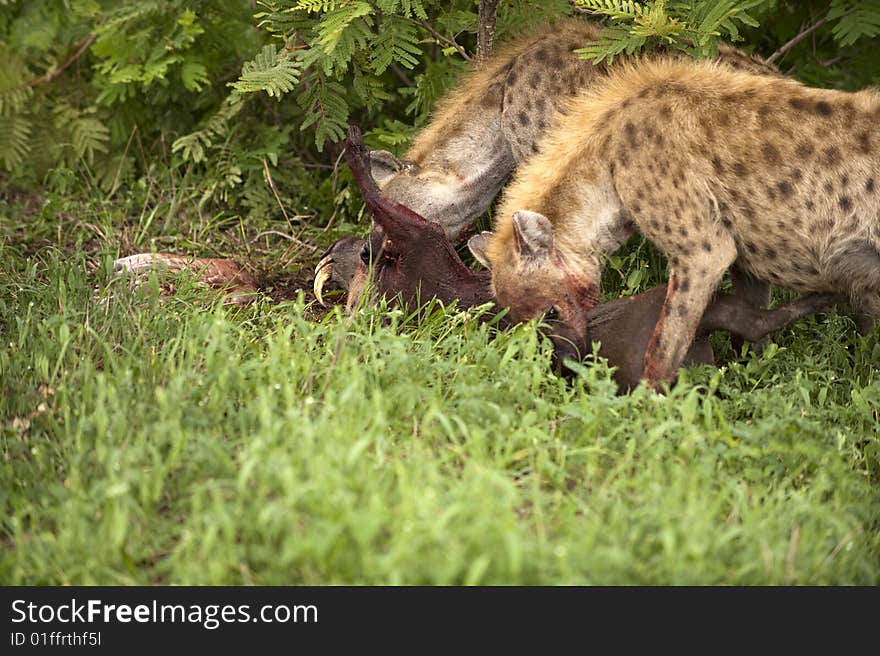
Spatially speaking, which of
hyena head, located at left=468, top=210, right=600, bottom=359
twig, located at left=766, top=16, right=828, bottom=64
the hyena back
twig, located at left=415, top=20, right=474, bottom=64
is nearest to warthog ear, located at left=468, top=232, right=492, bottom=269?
hyena head, located at left=468, top=210, right=600, bottom=359

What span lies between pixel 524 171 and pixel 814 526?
2592 millimetres

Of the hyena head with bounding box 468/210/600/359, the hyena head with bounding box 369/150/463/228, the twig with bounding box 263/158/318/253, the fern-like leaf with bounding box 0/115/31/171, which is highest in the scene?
the hyena head with bounding box 468/210/600/359

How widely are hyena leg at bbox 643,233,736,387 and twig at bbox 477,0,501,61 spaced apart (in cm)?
200

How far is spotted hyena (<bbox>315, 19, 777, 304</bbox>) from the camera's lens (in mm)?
6254

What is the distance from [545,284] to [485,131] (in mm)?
1300

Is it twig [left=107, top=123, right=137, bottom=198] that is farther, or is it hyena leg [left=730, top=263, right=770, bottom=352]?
twig [left=107, top=123, right=137, bottom=198]

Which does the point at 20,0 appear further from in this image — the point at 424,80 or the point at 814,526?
the point at 814,526

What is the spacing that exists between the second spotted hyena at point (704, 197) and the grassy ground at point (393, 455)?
0.36 m

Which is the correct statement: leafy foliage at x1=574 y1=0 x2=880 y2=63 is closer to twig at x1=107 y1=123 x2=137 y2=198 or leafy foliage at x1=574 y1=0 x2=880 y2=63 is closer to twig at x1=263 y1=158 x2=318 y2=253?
twig at x1=263 y1=158 x2=318 y2=253

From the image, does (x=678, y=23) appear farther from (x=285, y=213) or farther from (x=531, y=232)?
(x=285, y=213)

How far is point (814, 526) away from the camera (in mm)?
3939

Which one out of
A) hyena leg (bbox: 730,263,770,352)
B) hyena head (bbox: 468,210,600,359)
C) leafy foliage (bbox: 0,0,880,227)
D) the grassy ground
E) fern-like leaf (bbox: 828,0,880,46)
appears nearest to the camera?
the grassy ground

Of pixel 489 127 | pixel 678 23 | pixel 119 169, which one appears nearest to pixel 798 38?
pixel 678 23
